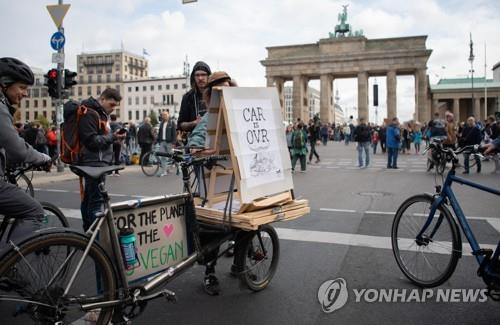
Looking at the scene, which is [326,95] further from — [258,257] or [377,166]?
[258,257]

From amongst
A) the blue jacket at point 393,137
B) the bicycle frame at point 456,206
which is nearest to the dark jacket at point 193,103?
the bicycle frame at point 456,206

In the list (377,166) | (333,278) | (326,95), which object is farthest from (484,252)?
(326,95)

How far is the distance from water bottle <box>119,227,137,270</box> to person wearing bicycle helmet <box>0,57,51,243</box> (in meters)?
0.71

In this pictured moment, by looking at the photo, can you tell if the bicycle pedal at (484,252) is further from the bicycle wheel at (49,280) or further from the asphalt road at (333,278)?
the bicycle wheel at (49,280)

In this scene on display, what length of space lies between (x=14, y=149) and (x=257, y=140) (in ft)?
6.75

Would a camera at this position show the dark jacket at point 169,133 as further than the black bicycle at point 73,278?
Yes

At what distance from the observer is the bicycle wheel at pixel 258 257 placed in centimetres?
409

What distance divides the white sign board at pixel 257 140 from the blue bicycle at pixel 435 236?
1241 mm

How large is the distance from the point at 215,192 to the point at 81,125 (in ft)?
5.00

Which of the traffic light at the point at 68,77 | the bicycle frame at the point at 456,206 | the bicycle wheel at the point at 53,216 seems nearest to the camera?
the bicycle frame at the point at 456,206

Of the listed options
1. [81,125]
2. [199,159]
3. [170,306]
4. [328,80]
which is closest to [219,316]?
[170,306]

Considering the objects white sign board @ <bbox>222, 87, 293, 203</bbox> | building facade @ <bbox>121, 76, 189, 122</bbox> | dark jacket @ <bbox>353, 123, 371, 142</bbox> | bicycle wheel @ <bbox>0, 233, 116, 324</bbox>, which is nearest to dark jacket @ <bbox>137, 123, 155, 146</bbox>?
dark jacket @ <bbox>353, 123, 371, 142</bbox>

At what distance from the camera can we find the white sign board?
13.1 ft

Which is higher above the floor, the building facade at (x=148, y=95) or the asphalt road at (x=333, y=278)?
the building facade at (x=148, y=95)
